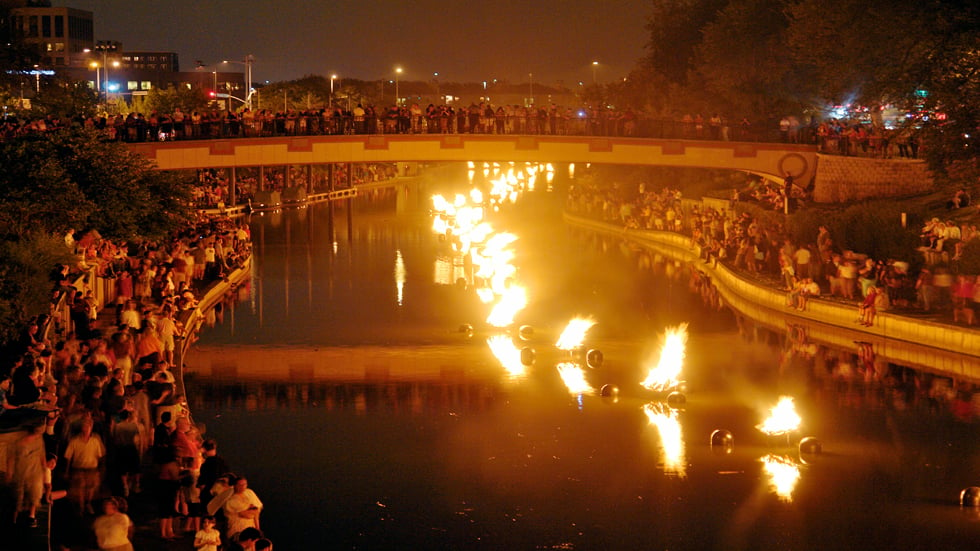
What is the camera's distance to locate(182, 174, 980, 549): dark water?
18.3 metres

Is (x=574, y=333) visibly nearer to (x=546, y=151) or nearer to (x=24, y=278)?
(x=24, y=278)

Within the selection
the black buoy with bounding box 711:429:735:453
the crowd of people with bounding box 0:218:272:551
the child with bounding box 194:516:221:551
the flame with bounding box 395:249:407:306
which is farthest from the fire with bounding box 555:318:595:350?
the child with bounding box 194:516:221:551

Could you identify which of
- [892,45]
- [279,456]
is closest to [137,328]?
[279,456]

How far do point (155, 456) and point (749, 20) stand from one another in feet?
172

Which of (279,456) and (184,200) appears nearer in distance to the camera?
(279,456)

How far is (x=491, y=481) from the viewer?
20469mm

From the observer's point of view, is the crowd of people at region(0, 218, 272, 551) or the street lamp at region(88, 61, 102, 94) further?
the street lamp at region(88, 61, 102, 94)

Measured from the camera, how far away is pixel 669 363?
1204 inches

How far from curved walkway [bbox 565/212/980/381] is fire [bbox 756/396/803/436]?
539cm

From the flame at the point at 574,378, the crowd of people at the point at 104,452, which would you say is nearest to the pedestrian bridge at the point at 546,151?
the flame at the point at 574,378

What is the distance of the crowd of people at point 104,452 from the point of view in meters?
13.2

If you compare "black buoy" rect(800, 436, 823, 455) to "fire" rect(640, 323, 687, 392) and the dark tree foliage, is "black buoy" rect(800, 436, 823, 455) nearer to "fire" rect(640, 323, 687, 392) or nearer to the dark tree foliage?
"fire" rect(640, 323, 687, 392)

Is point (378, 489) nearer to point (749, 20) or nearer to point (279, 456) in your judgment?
point (279, 456)

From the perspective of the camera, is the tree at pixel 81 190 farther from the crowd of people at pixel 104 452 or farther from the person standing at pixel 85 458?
the person standing at pixel 85 458
